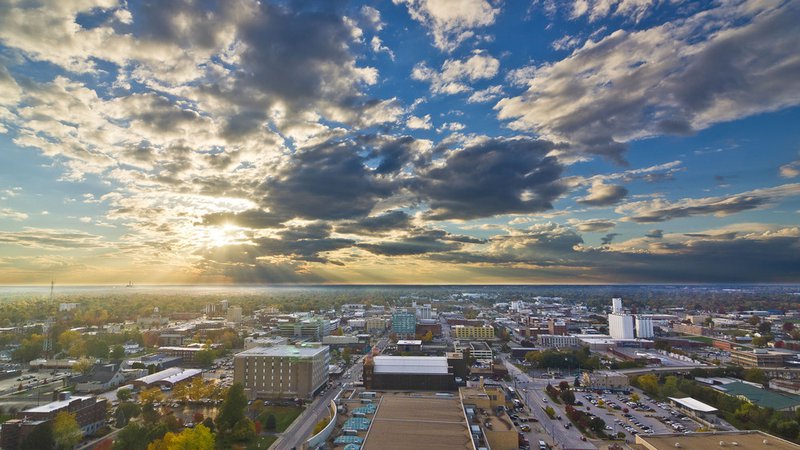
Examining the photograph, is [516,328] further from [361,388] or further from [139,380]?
[139,380]

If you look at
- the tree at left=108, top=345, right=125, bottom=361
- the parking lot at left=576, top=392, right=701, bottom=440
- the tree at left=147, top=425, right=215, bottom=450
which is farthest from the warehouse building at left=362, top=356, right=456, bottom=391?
the tree at left=108, top=345, right=125, bottom=361

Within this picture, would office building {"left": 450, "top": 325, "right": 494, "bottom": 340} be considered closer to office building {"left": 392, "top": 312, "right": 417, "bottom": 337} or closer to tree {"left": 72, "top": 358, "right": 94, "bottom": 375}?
office building {"left": 392, "top": 312, "right": 417, "bottom": 337}

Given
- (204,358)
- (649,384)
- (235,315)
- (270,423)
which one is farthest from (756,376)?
(235,315)

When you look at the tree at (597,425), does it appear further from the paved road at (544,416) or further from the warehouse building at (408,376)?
the warehouse building at (408,376)

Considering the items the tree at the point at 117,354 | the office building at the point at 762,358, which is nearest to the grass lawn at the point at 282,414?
the tree at the point at 117,354

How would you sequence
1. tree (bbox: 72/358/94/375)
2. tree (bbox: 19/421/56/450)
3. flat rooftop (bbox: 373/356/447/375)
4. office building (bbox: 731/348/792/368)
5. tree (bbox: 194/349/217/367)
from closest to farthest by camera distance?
tree (bbox: 19/421/56/450), flat rooftop (bbox: 373/356/447/375), tree (bbox: 72/358/94/375), tree (bbox: 194/349/217/367), office building (bbox: 731/348/792/368)

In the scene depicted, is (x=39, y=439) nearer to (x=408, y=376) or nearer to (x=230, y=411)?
(x=230, y=411)
